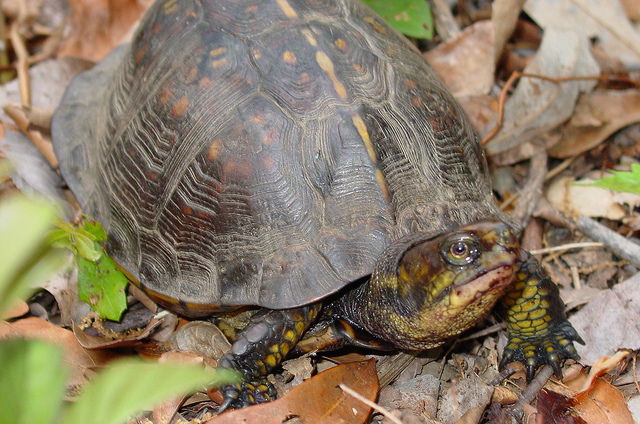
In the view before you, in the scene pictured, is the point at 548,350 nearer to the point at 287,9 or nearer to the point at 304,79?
the point at 304,79

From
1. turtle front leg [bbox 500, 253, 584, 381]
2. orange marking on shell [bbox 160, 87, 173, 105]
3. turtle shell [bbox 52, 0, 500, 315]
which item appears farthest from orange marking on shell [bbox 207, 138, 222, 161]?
turtle front leg [bbox 500, 253, 584, 381]

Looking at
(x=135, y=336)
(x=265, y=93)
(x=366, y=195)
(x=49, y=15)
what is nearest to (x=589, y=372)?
(x=366, y=195)

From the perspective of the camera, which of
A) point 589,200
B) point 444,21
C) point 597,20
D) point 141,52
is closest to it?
point 141,52

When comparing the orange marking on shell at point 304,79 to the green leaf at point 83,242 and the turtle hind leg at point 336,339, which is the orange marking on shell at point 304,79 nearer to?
the turtle hind leg at point 336,339

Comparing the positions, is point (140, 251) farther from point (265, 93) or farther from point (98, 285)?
point (265, 93)

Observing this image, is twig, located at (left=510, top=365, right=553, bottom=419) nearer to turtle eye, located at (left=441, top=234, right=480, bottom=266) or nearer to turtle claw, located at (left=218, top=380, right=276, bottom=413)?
turtle eye, located at (left=441, top=234, right=480, bottom=266)

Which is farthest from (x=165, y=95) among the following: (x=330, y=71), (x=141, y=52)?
(x=330, y=71)

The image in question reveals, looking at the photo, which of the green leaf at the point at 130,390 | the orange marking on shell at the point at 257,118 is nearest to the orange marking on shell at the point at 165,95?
the orange marking on shell at the point at 257,118
